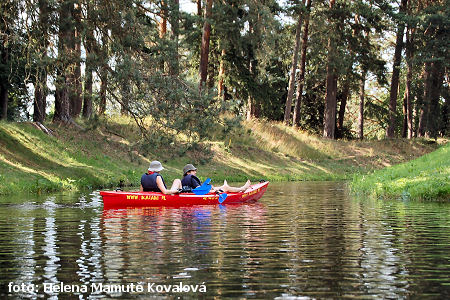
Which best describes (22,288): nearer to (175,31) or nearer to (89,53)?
(89,53)

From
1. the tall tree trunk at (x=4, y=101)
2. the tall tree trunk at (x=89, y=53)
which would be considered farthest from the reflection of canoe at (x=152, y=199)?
the tall tree trunk at (x=4, y=101)

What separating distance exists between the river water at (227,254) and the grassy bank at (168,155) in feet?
27.8

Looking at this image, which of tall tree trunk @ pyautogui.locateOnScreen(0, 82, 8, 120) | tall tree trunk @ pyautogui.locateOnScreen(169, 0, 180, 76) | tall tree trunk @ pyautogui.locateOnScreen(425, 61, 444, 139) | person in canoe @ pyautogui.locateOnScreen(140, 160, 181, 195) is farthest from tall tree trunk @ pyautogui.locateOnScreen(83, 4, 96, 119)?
tall tree trunk @ pyautogui.locateOnScreen(425, 61, 444, 139)

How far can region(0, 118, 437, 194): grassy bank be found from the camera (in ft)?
79.2

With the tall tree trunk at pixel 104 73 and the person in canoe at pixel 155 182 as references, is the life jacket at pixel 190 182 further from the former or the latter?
the tall tree trunk at pixel 104 73

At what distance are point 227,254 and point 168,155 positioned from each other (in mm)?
22721

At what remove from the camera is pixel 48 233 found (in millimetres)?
11531

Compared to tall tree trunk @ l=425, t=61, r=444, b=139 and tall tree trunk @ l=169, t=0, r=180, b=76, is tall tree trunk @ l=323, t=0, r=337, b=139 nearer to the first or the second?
tall tree trunk @ l=425, t=61, r=444, b=139

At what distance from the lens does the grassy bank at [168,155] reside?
2414cm

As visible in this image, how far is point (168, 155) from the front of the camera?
31531mm

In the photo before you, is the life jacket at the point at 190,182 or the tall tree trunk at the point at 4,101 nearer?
the life jacket at the point at 190,182

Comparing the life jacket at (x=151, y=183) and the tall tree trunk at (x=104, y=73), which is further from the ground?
the tall tree trunk at (x=104, y=73)

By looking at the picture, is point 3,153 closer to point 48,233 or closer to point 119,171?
point 119,171

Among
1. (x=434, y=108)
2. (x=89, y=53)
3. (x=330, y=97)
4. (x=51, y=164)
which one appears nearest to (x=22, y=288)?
(x=89, y=53)
